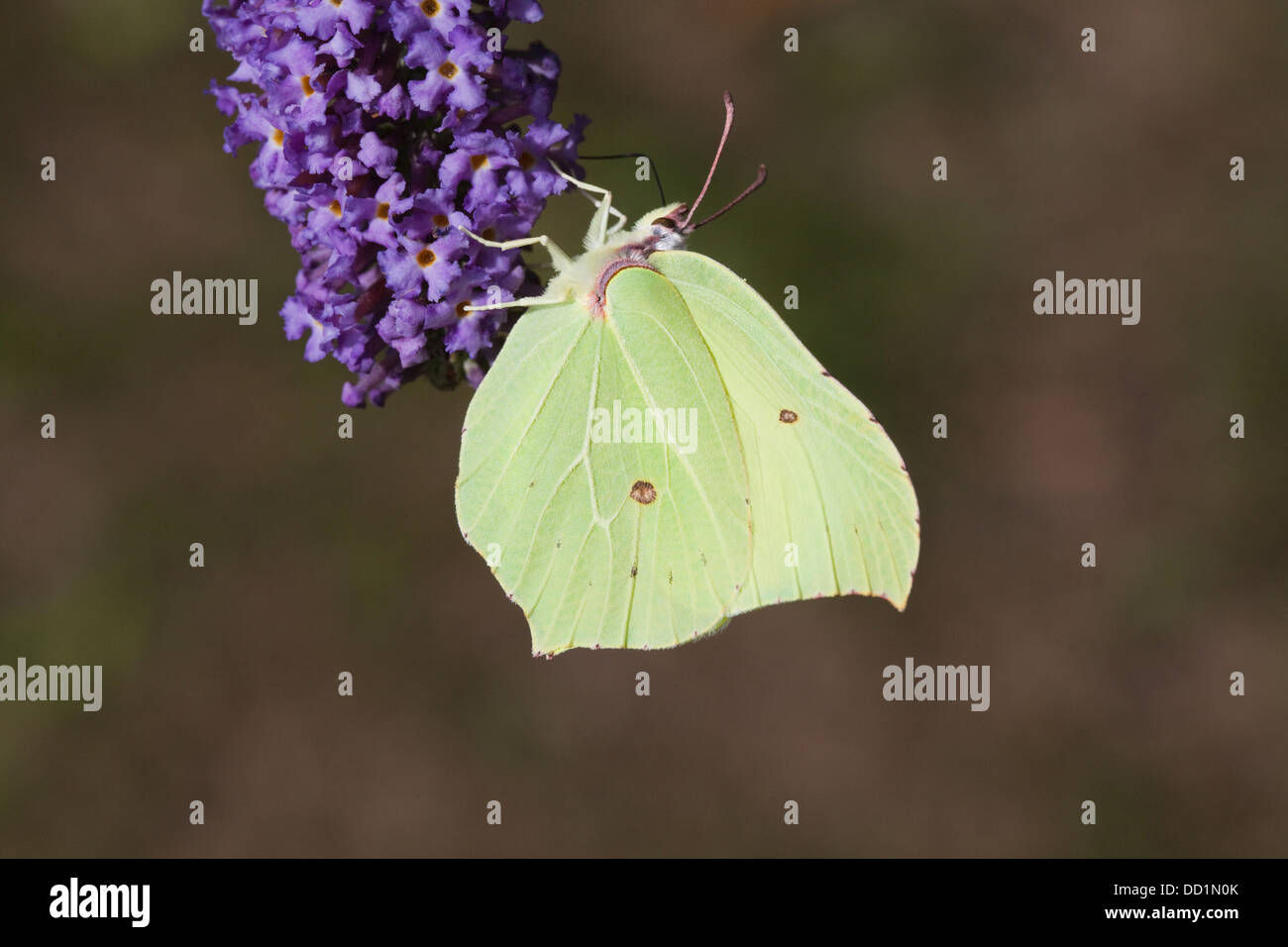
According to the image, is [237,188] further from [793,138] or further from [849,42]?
[849,42]

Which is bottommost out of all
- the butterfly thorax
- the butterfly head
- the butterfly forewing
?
the butterfly forewing

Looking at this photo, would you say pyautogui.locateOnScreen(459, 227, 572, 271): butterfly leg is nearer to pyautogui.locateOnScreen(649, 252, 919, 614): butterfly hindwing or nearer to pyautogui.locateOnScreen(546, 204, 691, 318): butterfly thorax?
pyautogui.locateOnScreen(546, 204, 691, 318): butterfly thorax

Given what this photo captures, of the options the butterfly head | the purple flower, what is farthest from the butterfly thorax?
the purple flower

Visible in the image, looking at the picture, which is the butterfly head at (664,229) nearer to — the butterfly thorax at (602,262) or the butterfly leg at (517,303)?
the butterfly thorax at (602,262)

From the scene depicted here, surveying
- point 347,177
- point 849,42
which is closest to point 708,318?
point 347,177

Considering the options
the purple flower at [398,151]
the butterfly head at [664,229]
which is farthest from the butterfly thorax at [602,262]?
the purple flower at [398,151]

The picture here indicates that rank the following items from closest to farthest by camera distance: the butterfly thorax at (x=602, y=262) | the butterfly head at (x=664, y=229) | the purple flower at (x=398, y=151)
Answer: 1. the purple flower at (x=398, y=151)
2. the butterfly thorax at (x=602, y=262)
3. the butterfly head at (x=664, y=229)
